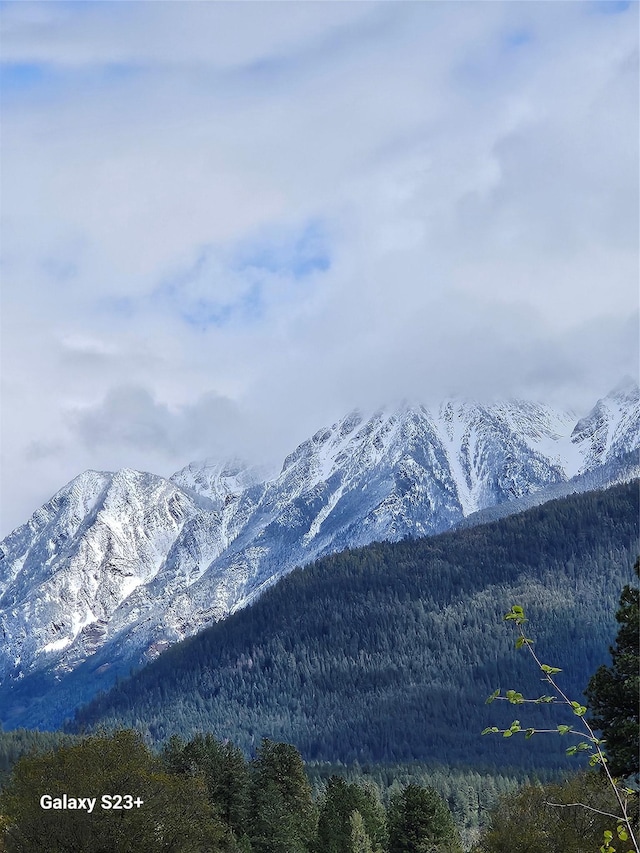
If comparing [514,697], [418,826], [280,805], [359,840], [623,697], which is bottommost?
[418,826]

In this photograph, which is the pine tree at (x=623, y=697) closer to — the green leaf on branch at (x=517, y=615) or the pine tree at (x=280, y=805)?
the green leaf on branch at (x=517, y=615)

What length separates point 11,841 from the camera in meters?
62.2

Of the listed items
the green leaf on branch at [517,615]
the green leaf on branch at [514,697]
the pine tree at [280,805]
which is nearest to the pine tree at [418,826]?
the pine tree at [280,805]

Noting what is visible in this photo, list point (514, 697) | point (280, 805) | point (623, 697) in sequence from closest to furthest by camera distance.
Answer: point (514, 697), point (623, 697), point (280, 805)

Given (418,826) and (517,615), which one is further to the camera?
(418,826)

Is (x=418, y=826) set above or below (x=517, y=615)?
below

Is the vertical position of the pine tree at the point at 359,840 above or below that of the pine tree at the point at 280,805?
below

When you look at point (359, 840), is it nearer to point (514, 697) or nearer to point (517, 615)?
point (514, 697)

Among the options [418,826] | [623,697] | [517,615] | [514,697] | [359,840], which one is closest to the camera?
[514,697]

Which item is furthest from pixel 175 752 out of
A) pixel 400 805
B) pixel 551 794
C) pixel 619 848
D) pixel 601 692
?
pixel 601 692

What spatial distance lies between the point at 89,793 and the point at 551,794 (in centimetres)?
3126

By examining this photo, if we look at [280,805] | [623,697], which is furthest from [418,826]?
[623,697]

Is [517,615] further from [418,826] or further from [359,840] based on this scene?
[418,826]

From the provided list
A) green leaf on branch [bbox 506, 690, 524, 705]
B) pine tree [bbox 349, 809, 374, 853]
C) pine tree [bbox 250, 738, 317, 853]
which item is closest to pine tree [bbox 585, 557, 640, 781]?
green leaf on branch [bbox 506, 690, 524, 705]
